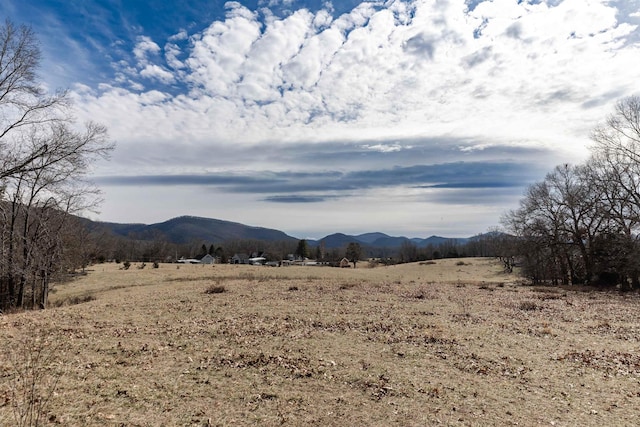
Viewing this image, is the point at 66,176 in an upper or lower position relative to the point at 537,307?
upper

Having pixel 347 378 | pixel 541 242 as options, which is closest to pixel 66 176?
pixel 347 378

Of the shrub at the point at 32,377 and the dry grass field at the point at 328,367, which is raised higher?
the shrub at the point at 32,377

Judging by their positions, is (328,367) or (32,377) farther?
(328,367)

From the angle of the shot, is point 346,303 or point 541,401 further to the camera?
point 346,303

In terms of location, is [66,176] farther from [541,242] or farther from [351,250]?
[351,250]

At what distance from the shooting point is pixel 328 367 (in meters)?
9.14

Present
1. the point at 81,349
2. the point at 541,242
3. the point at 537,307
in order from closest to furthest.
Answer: the point at 81,349 → the point at 537,307 → the point at 541,242

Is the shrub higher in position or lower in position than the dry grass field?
higher

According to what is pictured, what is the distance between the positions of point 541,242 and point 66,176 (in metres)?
41.5

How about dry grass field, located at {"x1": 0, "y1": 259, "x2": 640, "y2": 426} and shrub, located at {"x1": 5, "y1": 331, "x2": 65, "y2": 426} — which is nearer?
shrub, located at {"x1": 5, "y1": 331, "x2": 65, "y2": 426}

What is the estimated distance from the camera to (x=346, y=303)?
20.0 meters

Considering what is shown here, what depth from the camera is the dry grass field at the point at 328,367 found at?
655 centimetres

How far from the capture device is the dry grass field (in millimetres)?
6547

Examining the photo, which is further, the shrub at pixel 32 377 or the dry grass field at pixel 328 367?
the dry grass field at pixel 328 367
